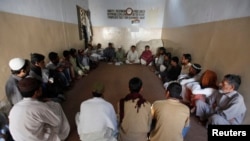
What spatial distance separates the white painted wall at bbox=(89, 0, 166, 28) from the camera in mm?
6328

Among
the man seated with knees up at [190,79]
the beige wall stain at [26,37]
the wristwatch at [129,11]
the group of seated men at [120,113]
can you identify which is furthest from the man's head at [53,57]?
the wristwatch at [129,11]

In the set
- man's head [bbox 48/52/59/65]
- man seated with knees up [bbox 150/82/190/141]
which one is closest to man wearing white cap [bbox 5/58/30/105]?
man's head [bbox 48/52/59/65]

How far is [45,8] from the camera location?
3.27 m

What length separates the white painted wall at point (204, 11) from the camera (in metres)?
2.10

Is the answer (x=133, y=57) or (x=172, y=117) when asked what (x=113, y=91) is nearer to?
(x=172, y=117)

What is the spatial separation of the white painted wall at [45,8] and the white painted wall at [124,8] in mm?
1232

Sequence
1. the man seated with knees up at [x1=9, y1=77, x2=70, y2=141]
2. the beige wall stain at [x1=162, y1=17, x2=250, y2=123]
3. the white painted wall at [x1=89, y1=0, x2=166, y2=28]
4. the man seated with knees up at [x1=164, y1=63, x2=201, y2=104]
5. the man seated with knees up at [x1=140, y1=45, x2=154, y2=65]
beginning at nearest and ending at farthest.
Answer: the man seated with knees up at [x1=9, y1=77, x2=70, y2=141] < the beige wall stain at [x1=162, y1=17, x2=250, y2=123] < the man seated with knees up at [x1=164, y1=63, x2=201, y2=104] < the man seated with knees up at [x1=140, y1=45, x2=154, y2=65] < the white painted wall at [x1=89, y1=0, x2=166, y2=28]

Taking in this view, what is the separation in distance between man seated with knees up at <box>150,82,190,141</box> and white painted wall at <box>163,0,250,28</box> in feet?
5.18

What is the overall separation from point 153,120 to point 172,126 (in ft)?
0.76

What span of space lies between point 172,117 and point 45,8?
11.2ft

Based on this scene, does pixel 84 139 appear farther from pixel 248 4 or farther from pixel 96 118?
pixel 248 4

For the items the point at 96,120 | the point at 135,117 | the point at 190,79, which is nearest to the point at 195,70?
the point at 190,79

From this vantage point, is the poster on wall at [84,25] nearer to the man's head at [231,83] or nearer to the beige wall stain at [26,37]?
the beige wall stain at [26,37]

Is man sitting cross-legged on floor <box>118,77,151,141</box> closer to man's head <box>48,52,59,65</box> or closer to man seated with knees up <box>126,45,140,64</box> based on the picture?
man's head <box>48,52,59,65</box>
